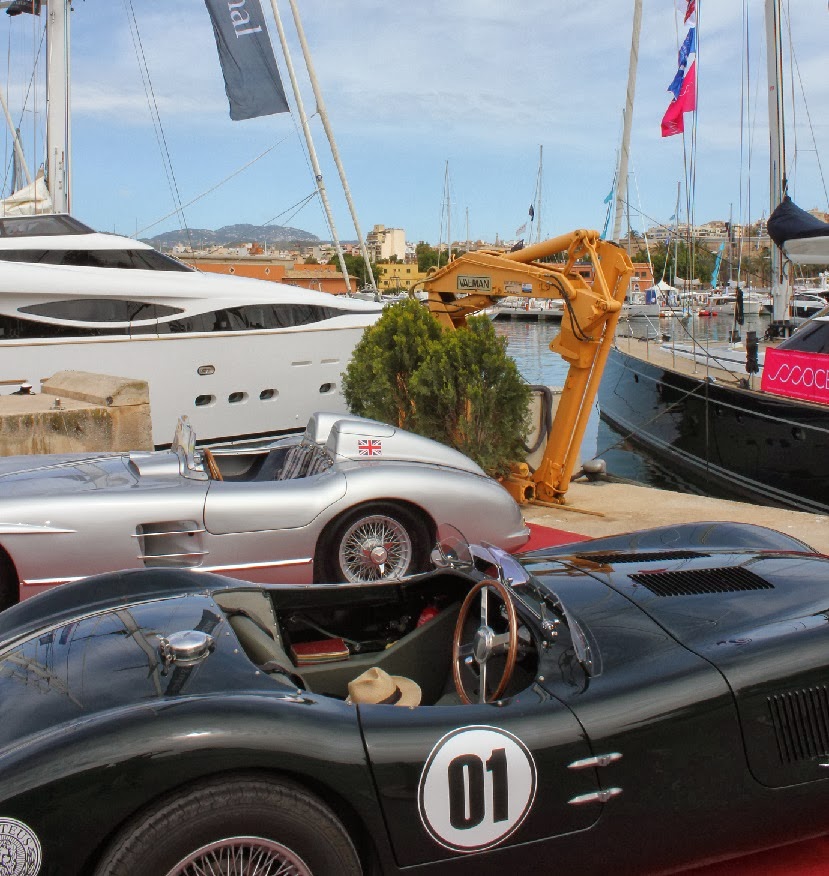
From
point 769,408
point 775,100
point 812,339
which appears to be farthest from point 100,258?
point 775,100

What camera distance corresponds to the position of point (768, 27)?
48.4 ft

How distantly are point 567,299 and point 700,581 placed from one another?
580cm

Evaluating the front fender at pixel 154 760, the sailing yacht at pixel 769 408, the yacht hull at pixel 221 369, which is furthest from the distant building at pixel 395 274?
the front fender at pixel 154 760

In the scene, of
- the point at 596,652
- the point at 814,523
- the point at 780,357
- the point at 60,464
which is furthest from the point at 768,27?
the point at 596,652

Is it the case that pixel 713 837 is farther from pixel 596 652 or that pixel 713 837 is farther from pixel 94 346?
pixel 94 346

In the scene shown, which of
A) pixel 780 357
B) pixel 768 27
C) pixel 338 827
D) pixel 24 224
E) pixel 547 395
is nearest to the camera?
pixel 338 827

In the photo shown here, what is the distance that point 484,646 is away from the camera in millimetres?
2709

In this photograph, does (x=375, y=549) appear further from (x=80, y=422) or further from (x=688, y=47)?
(x=688, y=47)

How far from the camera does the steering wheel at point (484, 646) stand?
261cm

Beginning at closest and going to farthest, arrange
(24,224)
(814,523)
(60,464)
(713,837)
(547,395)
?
(713,837)
(60,464)
(814,523)
(547,395)
(24,224)

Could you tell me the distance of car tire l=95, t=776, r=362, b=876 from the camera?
1979 mm

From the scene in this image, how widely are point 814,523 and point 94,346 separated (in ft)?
30.2

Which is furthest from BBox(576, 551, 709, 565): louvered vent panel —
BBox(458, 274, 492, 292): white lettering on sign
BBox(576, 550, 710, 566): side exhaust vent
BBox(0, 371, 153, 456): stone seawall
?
BBox(458, 274, 492, 292): white lettering on sign

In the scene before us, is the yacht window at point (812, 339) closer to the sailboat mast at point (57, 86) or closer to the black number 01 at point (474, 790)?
the black number 01 at point (474, 790)
